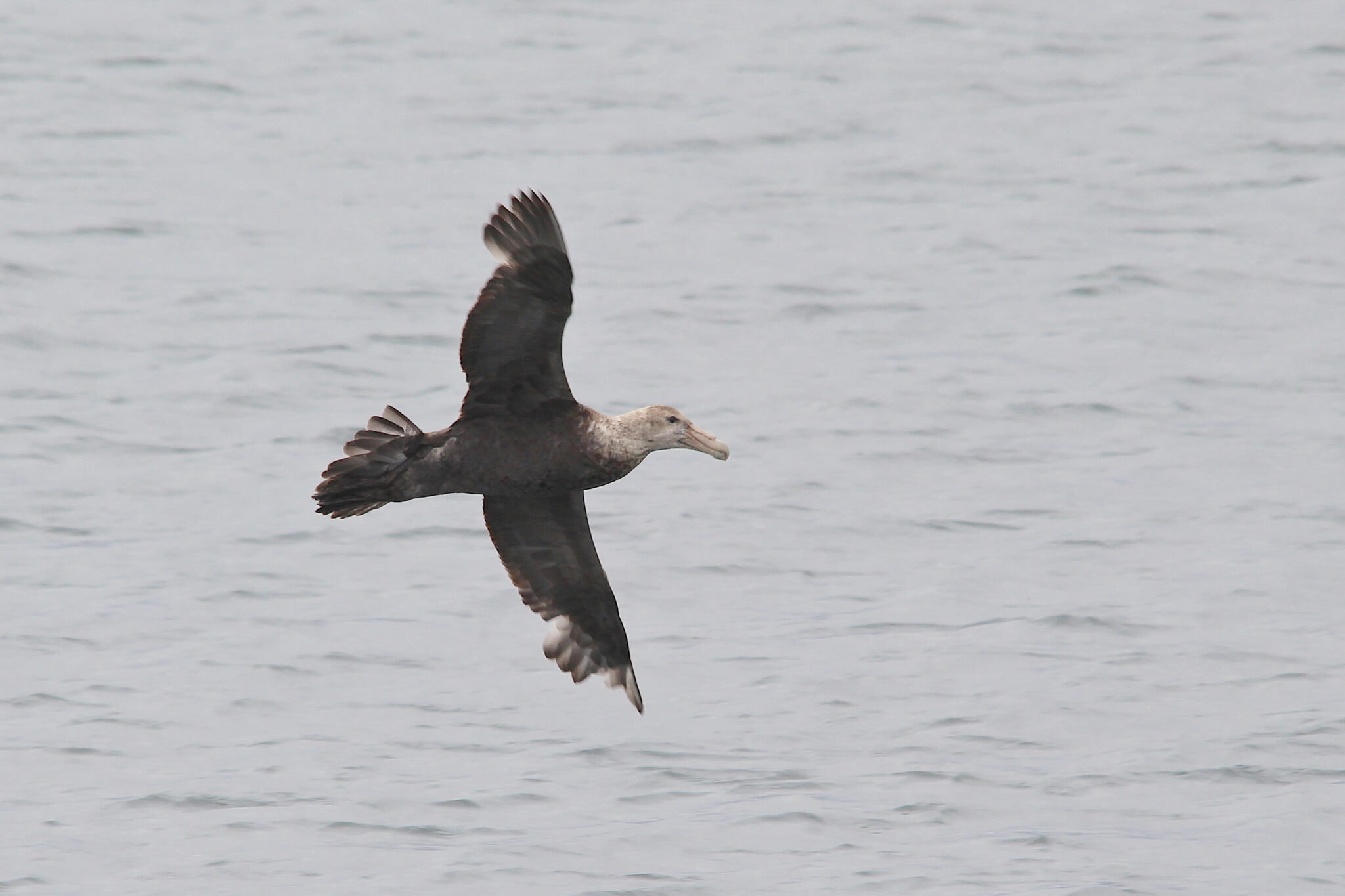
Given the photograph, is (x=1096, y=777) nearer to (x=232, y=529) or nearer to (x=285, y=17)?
(x=232, y=529)

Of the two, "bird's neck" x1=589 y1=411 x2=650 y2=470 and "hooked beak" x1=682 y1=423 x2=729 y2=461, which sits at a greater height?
"bird's neck" x1=589 y1=411 x2=650 y2=470

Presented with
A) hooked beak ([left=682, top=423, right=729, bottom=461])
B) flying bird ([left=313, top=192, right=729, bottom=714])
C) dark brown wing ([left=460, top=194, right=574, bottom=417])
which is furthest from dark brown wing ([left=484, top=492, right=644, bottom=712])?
dark brown wing ([left=460, top=194, right=574, bottom=417])

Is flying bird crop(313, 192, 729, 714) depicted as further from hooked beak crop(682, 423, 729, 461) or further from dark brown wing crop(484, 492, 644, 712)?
dark brown wing crop(484, 492, 644, 712)

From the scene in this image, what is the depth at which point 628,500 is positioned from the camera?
1488cm

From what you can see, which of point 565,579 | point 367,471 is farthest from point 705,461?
point 367,471

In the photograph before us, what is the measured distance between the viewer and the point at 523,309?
9453 millimetres

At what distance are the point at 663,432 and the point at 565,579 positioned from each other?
1.19 m

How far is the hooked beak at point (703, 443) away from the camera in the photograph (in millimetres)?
9805

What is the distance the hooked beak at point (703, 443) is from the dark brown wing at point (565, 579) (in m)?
0.69

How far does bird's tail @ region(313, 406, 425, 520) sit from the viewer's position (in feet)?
31.6

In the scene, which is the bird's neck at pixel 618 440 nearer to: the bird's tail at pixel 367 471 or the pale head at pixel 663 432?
the pale head at pixel 663 432

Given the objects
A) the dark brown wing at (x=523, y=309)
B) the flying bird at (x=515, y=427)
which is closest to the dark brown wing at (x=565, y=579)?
the flying bird at (x=515, y=427)

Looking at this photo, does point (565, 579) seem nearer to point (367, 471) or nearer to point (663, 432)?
point (663, 432)

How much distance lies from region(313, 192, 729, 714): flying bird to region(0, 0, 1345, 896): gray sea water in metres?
2.01
